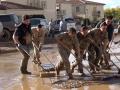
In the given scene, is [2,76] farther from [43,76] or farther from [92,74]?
[92,74]

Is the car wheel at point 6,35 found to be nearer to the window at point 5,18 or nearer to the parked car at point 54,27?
the window at point 5,18

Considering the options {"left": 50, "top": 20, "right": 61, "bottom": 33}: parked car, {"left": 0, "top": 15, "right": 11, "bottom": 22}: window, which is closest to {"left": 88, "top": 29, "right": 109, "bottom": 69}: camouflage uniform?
{"left": 0, "top": 15, "right": 11, "bottom": 22}: window

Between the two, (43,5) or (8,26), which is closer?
(8,26)

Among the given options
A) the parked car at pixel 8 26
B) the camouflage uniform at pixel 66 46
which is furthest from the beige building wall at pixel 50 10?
the camouflage uniform at pixel 66 46

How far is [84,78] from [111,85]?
1282mm

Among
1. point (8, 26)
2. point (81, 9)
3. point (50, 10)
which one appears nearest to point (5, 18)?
point (8, 26)

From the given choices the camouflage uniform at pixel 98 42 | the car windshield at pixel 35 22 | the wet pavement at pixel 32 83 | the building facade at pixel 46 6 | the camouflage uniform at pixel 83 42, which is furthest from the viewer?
the building facade at pixel 46 6

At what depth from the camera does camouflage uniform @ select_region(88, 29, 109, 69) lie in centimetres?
1405

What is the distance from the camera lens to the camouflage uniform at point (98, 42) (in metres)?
14.0

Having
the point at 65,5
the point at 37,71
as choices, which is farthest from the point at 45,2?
the point at 37,71

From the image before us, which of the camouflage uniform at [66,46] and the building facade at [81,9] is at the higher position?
the camouflage uniform at [66,46]

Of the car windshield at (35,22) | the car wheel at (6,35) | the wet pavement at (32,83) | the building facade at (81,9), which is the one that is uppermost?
the wet pavement at (32,83)

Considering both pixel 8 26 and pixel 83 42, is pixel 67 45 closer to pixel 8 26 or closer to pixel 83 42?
pixel 83 42

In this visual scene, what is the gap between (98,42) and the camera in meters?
14.3
